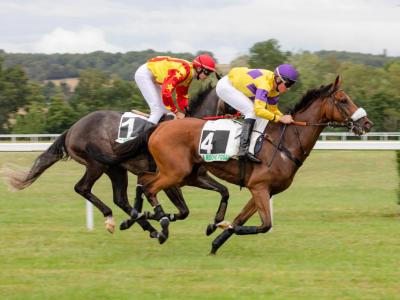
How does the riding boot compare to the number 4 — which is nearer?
the riding boot

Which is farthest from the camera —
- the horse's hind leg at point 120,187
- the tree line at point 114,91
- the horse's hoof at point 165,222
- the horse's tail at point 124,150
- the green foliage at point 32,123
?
the tree line at point 114,91

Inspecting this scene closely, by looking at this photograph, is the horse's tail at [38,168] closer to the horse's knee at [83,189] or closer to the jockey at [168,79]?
the horse's knee at [83,189]

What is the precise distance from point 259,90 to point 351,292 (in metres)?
2.39

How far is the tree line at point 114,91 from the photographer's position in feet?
143

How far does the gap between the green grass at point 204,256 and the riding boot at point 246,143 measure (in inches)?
35.6

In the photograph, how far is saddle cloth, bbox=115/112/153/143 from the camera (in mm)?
8336

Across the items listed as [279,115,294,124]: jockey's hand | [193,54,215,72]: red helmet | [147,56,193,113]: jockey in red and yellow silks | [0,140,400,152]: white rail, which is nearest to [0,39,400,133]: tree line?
[0,140,400,152]: white rail

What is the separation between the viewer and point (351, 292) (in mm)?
5473

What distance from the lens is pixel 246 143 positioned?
283 inches

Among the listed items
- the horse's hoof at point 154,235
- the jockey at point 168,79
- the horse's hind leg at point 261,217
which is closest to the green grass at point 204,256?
the horse's hoof at point 154,235

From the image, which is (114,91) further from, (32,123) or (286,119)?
(286,119)

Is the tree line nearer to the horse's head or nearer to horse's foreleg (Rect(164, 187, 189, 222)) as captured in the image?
horse's foreleg (Rect(164, 187, 189, 222))

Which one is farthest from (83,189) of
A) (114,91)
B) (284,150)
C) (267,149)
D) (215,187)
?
(114,91)

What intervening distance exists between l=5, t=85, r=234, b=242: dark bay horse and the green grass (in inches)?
14.3
